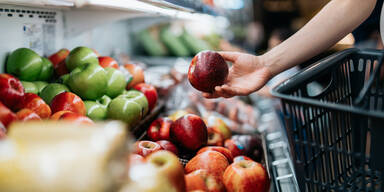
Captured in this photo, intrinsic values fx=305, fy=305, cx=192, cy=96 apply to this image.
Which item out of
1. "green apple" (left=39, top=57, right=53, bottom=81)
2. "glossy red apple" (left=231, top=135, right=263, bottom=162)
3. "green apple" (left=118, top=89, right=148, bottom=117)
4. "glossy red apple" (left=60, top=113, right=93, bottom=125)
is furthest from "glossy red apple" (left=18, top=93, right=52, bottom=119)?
"glossy red apple" (left=231, top=135, right=263, bottom=162)

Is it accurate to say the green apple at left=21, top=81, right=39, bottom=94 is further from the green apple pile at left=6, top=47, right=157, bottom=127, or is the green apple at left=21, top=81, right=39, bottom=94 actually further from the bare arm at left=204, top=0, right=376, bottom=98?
the bare arm at left=204, top=0, right=376, bottom=98

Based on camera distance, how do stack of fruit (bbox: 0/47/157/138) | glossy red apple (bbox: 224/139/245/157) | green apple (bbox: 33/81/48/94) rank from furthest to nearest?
glossy red apple (bbox: 224/139/245/157)
green apple (bbox: 33/81/48/94)
stack of fruit (bbox: 0/47/157/138)

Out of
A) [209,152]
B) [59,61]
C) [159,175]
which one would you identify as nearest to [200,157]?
[209,152]

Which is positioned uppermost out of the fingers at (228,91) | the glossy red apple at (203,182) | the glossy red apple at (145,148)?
the fingers at (228,91)

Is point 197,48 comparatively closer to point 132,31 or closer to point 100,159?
point 132,31

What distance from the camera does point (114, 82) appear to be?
167 centimetres

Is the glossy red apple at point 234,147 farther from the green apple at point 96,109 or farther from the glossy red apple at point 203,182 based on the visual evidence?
the green apple at point 96,109

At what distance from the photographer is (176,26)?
3936 millimetres

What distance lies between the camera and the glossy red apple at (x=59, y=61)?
172 centimetres

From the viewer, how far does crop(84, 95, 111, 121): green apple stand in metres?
1.47

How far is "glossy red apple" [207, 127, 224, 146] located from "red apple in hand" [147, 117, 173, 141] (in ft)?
0.79

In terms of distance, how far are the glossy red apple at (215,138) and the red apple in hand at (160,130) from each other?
24cm

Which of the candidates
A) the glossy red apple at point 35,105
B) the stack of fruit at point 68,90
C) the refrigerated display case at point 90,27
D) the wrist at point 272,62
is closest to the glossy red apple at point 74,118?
the stack of fruit at point 68,90

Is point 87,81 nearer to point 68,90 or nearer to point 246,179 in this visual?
point 68,90
